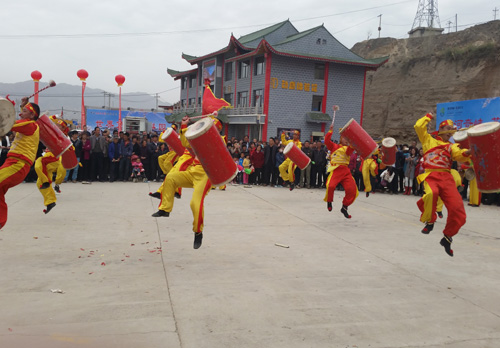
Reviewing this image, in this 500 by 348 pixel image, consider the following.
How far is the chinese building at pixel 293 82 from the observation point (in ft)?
90.9

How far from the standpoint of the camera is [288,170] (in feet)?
38.4

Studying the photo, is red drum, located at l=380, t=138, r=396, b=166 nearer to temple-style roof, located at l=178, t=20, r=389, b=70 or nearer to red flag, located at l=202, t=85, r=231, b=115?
red flag, located at l=202, t=85, r=231, b=115

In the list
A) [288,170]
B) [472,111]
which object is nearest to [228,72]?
[472,111]

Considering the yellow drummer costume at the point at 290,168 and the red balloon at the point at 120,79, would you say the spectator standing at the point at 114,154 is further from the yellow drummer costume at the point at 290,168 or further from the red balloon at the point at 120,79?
the red balloon at the point at 120,79

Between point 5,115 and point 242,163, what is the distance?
9.66 meters

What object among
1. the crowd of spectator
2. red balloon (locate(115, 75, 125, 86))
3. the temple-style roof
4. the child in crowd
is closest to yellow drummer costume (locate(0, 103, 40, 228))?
the crowd of spectator

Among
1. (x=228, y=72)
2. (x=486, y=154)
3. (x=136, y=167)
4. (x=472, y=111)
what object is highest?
(x=228, y=72)

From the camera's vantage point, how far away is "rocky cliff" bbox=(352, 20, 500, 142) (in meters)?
29.0

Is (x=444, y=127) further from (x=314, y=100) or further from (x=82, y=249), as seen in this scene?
(x=314, y=100)

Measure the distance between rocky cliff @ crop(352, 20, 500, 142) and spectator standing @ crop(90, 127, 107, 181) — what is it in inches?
974

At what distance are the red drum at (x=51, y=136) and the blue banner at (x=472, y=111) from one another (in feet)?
37.5

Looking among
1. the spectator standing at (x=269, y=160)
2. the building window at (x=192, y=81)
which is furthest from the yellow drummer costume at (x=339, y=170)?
the building window at (x=192, y=81)

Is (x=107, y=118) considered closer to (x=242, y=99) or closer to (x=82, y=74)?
(x=242, y=99)

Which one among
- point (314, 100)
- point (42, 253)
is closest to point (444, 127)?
point (42, 253)
